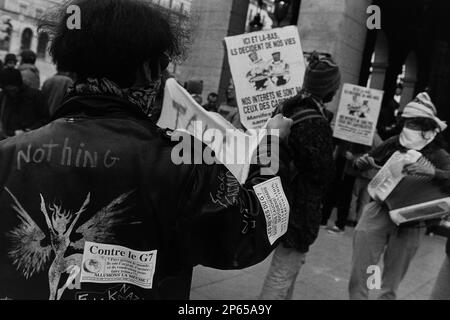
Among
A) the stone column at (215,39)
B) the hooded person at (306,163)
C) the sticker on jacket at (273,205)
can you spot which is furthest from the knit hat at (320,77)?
the stone column at (215,39)

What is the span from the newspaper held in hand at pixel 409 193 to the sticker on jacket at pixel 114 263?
2900 mm

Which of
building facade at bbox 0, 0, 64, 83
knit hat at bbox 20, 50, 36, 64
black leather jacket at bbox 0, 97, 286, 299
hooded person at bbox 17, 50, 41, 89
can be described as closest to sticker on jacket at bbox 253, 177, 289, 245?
black leather jacket at bbox 0, 97, 286, 299

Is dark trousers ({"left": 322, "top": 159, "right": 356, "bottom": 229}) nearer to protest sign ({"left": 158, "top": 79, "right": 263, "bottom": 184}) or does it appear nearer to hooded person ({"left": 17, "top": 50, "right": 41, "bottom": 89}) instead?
hooded person ({"left": 17, "top": 50, "right": 41, "bottom": 89})

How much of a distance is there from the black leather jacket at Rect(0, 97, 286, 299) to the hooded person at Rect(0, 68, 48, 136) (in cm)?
488

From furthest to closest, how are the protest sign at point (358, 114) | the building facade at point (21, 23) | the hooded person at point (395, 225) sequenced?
the building facade at point (21, 23), the protest sign at point (358, 114), the hooded person at point (395, 225)

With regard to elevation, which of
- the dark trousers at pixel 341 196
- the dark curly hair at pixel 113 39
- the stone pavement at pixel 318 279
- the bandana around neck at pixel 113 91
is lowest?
the stone pavement at pixel 318 279

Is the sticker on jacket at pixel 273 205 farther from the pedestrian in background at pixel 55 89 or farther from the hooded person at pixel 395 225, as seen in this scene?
the pedestrian in background at pixel 55 89

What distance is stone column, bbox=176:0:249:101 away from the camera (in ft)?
29.5

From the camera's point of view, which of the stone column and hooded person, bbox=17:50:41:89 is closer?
hooded person, bbox=17:50:41:89

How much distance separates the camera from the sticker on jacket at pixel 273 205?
1425 millimetres

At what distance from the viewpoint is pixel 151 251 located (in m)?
1.30

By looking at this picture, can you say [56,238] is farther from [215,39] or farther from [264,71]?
[215,39]
